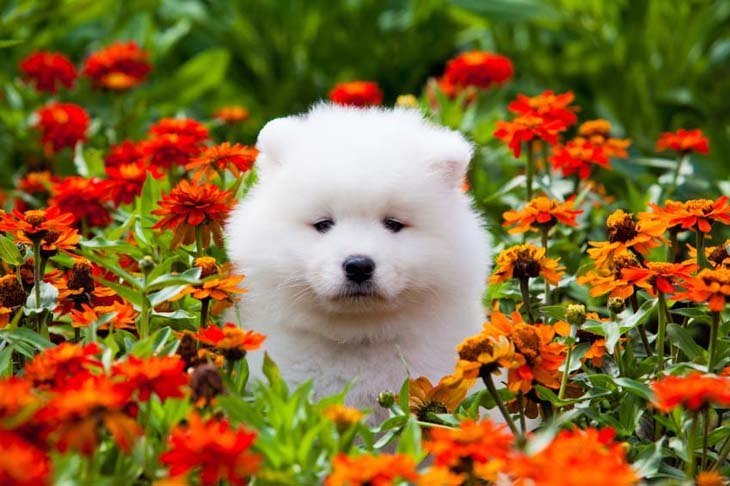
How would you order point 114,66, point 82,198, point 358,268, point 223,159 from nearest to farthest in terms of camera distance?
point 358,268, point 223,159, point 82,198, point 114,66

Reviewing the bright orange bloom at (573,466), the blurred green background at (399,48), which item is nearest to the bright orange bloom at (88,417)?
the bright orange bloom at (573,466)

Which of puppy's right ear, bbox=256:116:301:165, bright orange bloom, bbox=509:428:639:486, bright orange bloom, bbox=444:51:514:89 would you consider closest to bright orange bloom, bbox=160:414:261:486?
bright orange bloom, bbox=509:428:639:486

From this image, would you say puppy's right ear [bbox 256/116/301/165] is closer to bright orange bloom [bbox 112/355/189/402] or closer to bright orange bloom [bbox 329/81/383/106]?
bright orange bloom [bbox 112/355/189/402]

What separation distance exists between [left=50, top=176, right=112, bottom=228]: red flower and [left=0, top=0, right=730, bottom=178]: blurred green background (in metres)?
1.90

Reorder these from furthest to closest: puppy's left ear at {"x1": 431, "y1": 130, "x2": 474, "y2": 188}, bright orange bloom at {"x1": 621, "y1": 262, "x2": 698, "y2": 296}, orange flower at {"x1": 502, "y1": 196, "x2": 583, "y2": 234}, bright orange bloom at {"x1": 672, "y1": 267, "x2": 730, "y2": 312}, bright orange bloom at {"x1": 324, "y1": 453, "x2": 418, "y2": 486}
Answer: orange flower at {"x1": 502, "y1": 196, "x2": 583, "y2": 234} → puppy's left ear at {"x1": 431, "y1": 130, "x2": 474, "y2": 188} → bright orange bloom at {"x1": 621, "y1": 262, "x2": 698, "y2": 296} → bright orange bloom at {"x1": 672, "y1": 267, "x2": 730, "y2": 312} → bright orange bloom at {"x1": 324, "y1": 453, "x2": 418, "y2": 486}

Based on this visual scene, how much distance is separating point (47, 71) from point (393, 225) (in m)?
2.79

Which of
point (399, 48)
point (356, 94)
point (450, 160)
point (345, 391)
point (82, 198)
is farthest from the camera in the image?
point (399, 48)

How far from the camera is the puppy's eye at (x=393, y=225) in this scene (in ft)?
9.85

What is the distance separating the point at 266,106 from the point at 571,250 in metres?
3.34

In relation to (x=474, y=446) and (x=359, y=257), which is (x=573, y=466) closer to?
(x=474, y=446)

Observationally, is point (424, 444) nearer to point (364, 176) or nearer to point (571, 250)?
point (364, 176)

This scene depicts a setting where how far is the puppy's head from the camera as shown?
289 centimetres

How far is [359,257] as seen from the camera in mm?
2834

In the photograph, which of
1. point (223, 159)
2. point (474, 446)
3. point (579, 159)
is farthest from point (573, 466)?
point (579, 159)
